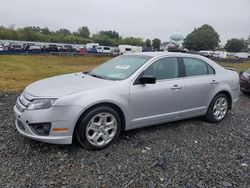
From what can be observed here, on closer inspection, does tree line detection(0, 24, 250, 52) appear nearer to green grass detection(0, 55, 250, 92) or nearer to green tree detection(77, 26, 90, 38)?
green tree detection(77, 26, 90, 38)

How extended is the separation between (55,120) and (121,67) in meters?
1.65

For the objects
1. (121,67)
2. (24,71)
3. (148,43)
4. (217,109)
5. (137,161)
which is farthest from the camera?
(148,43)

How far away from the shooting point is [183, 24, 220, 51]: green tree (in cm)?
9231

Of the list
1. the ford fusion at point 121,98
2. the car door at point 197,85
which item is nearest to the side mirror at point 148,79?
the ford fusion at point 121,98

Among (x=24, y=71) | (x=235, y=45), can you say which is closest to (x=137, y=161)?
(x=24, y=71)

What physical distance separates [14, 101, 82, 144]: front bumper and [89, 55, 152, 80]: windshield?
107 centimetres

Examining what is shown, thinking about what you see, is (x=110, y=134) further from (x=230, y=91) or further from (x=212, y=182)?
(x=230, y=91)

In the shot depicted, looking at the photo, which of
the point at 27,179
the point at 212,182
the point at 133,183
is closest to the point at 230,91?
the point at 212,182

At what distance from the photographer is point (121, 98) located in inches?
150

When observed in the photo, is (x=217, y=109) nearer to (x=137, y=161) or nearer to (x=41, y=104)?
(x=137, y=161)

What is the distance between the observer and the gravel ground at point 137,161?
9.89 feet

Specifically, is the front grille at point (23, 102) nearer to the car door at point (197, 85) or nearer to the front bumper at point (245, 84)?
the car door at point (197, 85)

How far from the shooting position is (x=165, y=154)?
374 cm

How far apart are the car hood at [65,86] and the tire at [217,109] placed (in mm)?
2418
